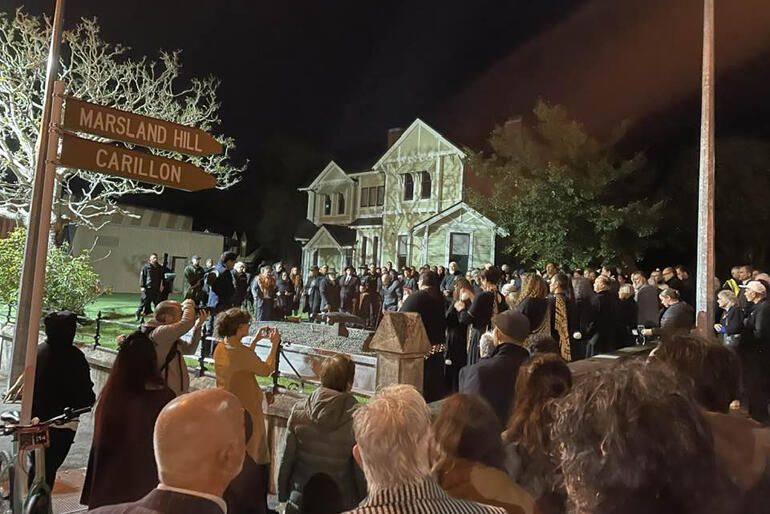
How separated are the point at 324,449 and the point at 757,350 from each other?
24.7ft

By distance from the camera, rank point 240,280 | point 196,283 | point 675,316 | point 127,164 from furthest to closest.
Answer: point 240,280, point 196,283, point 675,316, point 127,164

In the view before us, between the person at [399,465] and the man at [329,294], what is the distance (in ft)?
59.7

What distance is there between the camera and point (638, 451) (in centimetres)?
164

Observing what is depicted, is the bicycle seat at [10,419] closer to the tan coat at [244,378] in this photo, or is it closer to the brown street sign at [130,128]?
the tan coat at [244,378]

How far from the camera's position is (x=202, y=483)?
1726mm

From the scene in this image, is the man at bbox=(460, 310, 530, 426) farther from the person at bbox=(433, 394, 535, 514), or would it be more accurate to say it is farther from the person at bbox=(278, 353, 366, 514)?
the person at bbox=(433, 394, 535, 514)

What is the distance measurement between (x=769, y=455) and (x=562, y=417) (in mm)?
1164

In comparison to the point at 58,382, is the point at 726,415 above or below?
above

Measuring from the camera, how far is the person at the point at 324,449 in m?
3.43

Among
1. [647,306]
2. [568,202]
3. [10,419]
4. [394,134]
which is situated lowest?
[10,419]

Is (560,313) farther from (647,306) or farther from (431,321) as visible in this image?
(647,306)

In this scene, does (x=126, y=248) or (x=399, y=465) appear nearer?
(x=399, y=465)

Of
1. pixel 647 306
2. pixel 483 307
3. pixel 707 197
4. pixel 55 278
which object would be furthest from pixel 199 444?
pixel 55 278

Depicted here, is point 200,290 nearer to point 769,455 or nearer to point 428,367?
point 428,367
